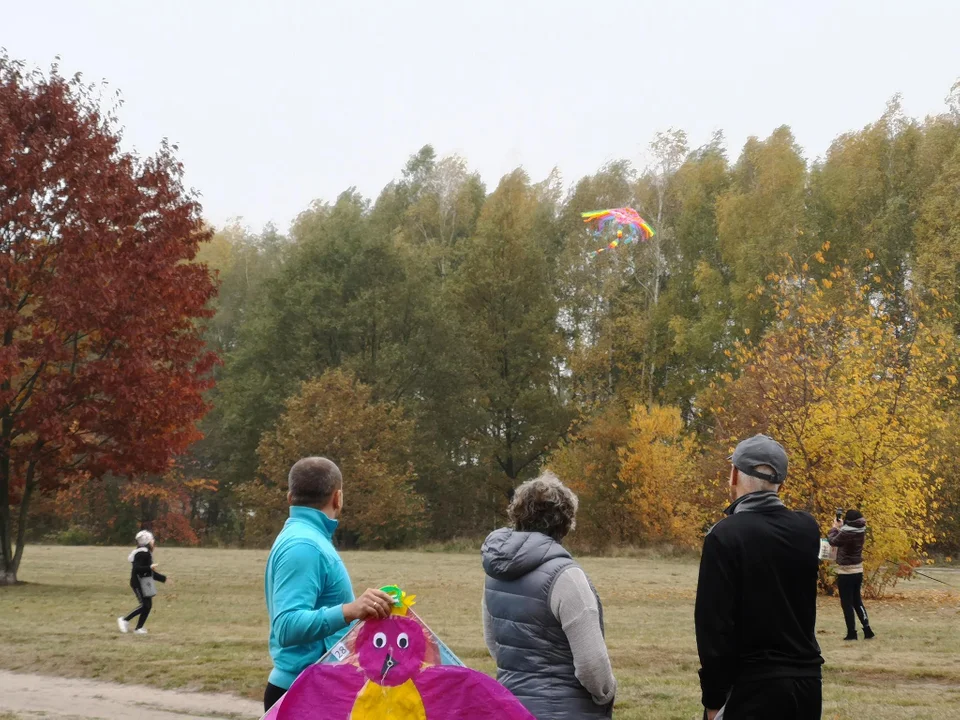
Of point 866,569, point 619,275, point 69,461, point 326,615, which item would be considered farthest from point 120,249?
point 619,275

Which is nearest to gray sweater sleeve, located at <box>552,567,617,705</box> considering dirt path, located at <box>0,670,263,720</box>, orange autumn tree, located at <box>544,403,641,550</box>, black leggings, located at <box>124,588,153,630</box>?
dirt path, located at <box>0,670,263,720</box>

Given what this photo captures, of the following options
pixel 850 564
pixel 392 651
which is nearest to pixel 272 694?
pixel 392 651

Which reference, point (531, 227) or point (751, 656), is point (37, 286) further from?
point (531, 227)

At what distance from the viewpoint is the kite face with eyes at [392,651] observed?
4.90m

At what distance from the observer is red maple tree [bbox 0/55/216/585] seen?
26.5m

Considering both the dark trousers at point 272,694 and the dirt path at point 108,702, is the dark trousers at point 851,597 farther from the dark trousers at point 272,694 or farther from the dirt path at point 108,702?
the dark trousers at point 272,694

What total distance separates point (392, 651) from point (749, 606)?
1.52 meters

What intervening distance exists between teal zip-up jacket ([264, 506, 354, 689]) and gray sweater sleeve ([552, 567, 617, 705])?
2.95 feet

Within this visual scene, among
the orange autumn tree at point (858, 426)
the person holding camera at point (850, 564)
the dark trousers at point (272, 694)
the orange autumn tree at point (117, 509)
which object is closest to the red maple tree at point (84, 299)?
the orange autumn tree at point (858, 426)

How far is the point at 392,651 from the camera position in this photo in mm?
4906

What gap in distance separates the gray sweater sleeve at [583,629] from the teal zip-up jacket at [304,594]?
2.95 feet

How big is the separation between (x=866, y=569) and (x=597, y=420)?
30.9 m

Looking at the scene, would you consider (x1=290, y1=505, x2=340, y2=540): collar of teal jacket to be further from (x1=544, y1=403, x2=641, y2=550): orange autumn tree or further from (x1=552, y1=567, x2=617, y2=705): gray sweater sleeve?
(x1=544, y1=403, x2=641, y2=550): orange autumn tree

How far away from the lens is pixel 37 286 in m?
27.3
